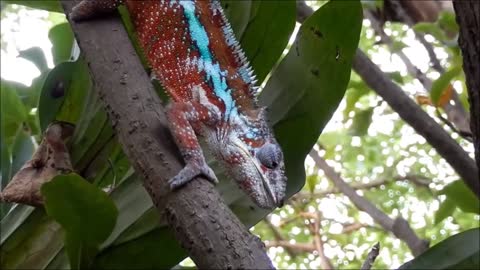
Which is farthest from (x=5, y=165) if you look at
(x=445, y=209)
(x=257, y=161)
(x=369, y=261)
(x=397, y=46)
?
(x=397, y=46)

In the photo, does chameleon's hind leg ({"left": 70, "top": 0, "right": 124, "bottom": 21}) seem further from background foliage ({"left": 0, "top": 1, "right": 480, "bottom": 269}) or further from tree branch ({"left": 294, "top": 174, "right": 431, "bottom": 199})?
tree branch ({"left": 294, "top": 174, "right": 431, "bottom": 199})

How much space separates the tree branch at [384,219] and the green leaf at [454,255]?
1.24 ft

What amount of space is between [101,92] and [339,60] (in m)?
0.29

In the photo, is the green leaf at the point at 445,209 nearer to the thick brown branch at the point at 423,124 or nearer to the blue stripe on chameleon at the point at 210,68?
the thick brown branch at the point at 423,124

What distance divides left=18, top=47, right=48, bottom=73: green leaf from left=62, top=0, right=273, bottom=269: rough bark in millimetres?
325

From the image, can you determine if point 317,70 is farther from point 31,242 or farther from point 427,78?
point 427,78

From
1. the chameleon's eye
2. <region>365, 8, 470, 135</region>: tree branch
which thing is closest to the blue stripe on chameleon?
the chameleon's eye

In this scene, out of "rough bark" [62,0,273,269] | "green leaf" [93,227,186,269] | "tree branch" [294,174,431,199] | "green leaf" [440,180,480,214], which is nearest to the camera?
"rough bark" [62,0,273,269]

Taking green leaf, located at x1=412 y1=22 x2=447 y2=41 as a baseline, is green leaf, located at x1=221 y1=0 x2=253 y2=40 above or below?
above

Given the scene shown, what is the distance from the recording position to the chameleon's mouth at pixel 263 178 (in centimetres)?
88

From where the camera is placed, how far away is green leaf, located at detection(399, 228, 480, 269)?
0.75 meters

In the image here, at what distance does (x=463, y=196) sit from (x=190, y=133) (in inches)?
17.9

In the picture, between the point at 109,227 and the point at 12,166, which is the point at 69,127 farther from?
the point at 109,227

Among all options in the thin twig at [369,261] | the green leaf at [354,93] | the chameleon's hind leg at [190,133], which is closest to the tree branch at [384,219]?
the green leaf at [354,93]
